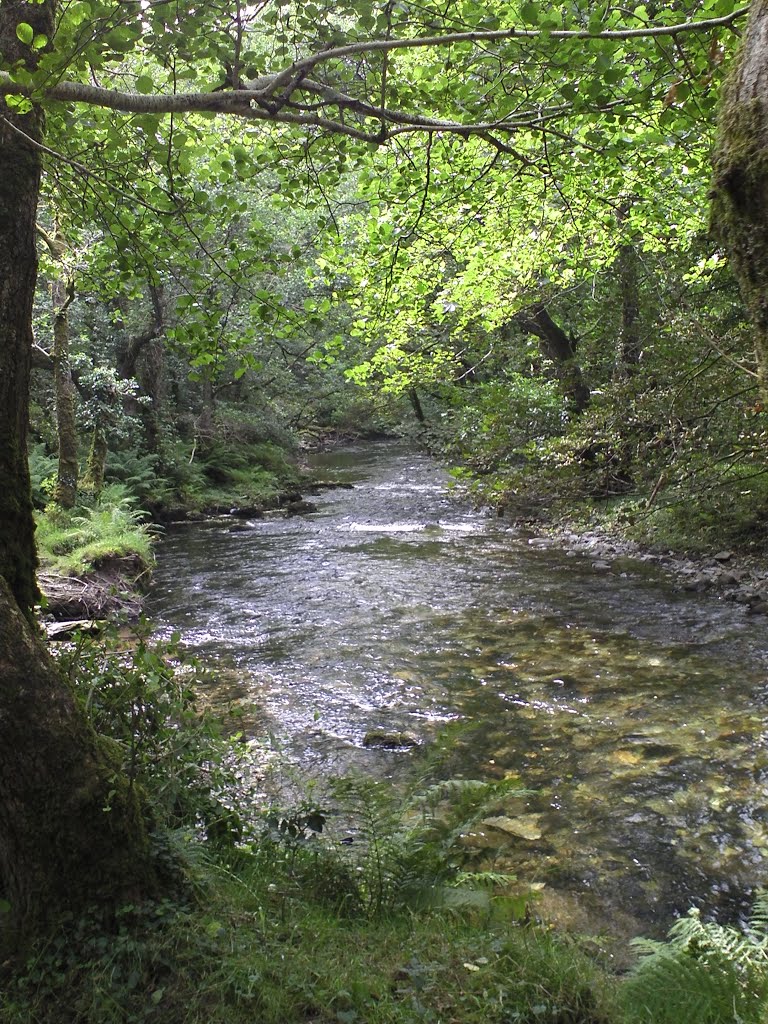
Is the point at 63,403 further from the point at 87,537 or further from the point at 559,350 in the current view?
the point at 559,350

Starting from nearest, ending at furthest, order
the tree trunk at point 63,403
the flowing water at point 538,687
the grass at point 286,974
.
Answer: the grass at point 286,974, the flowing water at point 538,687, the tree trunk at point 63,403

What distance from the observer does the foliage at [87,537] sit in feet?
39.5

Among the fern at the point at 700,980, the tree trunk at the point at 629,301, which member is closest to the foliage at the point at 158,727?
the fern at the point at 700,980

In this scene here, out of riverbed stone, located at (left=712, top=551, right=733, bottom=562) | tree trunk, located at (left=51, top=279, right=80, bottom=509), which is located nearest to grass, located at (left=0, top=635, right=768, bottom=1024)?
riverbed stone, located at (left=712, top=551, right=733, bottom=562)

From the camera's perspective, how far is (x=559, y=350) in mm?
17984

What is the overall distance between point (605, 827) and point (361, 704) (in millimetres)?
2934

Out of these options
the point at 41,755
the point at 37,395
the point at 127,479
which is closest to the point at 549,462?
the point at 41,755

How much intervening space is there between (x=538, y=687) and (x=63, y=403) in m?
11.4

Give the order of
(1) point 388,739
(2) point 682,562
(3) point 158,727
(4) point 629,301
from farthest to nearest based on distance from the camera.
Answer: (4) point 629,301, (2) point 682,562, (1) point 388,739, (3) point 158,727

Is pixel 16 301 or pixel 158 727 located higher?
pixel 16 301

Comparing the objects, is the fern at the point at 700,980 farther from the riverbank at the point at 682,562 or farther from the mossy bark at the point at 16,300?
the riverbank at the point at 682,562

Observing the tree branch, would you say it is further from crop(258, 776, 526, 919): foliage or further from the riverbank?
the riverbank

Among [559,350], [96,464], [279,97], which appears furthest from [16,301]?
[559,350]

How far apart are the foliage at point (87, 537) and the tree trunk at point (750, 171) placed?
453 inches
